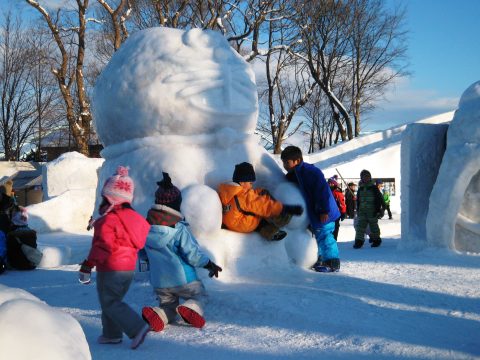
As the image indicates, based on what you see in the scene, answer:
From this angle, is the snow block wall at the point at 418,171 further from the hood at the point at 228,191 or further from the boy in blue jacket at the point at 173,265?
the boy in blue jacket at the point at 173,265

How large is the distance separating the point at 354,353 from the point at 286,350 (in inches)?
15.0

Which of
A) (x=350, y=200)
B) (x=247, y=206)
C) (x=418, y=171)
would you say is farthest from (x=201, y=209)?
(x=350, y=200)

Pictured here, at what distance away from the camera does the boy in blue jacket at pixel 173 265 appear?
140 inches

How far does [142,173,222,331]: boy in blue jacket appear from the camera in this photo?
11.7ft

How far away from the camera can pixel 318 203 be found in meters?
4.94

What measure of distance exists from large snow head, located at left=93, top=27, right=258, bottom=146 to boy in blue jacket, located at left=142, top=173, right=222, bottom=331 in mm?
1238

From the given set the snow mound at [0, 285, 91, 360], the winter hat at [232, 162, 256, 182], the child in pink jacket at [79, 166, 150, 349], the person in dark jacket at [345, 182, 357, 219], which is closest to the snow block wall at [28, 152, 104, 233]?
the person in dark jacket at [345, 182, 357, 219]

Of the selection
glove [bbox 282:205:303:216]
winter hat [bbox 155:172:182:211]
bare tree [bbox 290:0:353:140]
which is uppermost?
bare tree [bbox 290:0:353:140]

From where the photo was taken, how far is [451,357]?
2891 millimetres

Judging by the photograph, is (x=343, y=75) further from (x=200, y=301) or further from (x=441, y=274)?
(x=200, y=301)

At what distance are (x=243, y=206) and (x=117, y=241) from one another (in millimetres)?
1448

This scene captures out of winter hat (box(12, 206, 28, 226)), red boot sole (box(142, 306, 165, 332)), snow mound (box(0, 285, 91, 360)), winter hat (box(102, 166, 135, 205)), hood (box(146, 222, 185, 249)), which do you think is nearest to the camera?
snow mound (box(0, 285, 91, 360))

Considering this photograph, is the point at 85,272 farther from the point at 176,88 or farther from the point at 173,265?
the point at 176,88

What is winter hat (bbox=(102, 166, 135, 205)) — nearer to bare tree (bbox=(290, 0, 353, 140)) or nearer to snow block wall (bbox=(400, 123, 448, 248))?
snow block wall (bbox=(400, 123, 448, 248))
